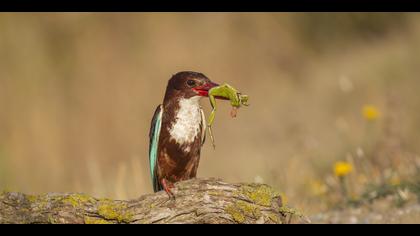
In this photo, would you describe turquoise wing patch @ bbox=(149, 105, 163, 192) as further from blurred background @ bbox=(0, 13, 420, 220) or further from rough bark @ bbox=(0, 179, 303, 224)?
blurred background @ bbox=(0, 13, 420, 220)

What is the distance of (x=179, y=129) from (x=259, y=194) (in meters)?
0.92

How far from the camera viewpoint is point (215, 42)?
14.7m

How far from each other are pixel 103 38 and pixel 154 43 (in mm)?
901

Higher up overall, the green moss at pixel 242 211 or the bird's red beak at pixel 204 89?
the bird's red beak at pixel 204 89

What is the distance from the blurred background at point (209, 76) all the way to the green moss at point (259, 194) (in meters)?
5.25

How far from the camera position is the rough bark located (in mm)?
4367

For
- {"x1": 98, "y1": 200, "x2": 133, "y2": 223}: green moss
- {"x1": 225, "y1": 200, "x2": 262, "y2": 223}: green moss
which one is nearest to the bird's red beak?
{"x1": 225, "y1": 200, "x2": 262, "y2": 223}: green moss

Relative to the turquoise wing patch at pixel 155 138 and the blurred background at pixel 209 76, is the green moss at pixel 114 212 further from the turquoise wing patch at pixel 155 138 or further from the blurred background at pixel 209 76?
the blurred background at pixel 209 76

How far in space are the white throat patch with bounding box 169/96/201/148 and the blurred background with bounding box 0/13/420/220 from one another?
4633 millimetres

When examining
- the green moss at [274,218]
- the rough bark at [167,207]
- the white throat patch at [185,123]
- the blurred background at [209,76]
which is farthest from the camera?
the blurred background at [209,76]

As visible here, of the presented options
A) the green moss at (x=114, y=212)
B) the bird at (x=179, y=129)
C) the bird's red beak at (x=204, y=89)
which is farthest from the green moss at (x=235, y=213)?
the bird's red beak at (x=204, y=89)

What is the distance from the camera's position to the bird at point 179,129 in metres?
5.51

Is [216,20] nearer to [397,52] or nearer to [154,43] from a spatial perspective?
[154,43]

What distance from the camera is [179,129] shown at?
550 cm
